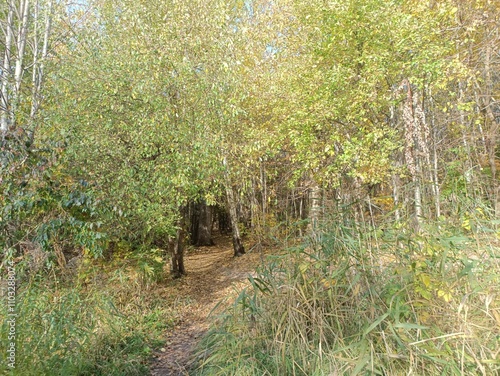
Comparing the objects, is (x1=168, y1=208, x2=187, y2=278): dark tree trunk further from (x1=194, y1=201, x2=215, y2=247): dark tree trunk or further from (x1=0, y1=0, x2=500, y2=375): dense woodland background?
(x1=194, y1=201, x2=215, y2=247): dark tree trunk

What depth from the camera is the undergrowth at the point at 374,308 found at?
2205 millimetres

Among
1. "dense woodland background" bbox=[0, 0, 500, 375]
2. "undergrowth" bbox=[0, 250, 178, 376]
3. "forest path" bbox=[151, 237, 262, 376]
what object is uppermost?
"dense woodland background" bbox=[0, 0, 500, 375]

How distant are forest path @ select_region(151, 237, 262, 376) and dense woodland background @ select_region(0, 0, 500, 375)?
29 centimetres

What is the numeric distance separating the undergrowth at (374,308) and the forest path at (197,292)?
847 millimetres

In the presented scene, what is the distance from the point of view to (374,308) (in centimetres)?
261

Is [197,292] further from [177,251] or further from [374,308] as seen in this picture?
[374,308]

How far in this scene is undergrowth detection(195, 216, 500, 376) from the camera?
2205 mm

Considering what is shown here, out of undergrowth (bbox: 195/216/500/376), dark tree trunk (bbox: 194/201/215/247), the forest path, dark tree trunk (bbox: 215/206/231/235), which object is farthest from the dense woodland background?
dark tree trunk (bbox: 215/206/231/235)

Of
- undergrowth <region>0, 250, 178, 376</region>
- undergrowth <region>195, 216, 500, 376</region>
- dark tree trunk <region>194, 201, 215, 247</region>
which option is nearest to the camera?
undergrowth <region>195, 216, 500, 376</region>

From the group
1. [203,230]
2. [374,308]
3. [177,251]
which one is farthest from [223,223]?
[374,308]

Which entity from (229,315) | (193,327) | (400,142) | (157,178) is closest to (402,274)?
(229,315)

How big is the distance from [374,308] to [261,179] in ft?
28.2

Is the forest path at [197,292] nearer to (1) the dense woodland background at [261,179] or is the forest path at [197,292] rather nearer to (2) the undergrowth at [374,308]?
(1) the dense woodland background at [261,179]

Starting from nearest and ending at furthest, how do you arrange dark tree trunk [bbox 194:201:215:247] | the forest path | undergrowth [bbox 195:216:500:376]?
undergrowth [bbox 195:216:500:376], the forest path, dark tree trunk [bbox 194:201:215:247]
